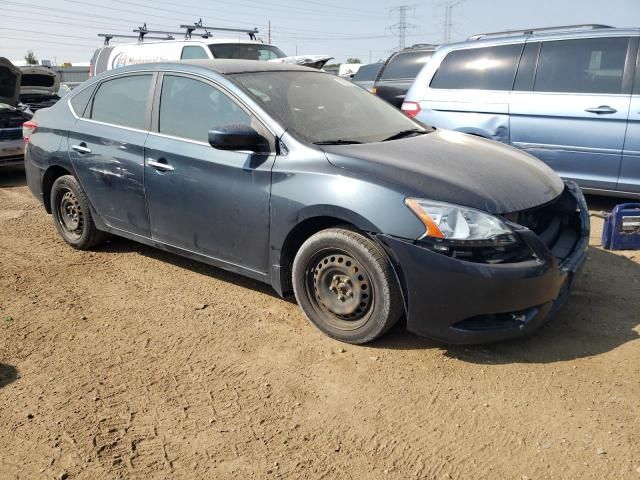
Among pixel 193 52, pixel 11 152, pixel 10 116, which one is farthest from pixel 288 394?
pixel 193 52

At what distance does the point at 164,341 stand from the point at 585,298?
2777 mm

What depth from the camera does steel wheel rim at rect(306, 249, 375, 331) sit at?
3.20 meters

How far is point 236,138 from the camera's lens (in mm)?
3420

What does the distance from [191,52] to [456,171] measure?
8.20 meters

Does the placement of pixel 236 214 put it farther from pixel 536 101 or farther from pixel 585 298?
pixel 536 101

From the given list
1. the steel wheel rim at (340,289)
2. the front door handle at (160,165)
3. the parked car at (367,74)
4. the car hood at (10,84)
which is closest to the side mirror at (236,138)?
the front door handle at (160,165)

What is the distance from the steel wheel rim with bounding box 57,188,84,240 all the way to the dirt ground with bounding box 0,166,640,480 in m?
0.99

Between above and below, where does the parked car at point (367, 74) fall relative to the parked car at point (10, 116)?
above

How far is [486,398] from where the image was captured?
9.16 feet

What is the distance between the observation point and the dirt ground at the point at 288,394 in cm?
240

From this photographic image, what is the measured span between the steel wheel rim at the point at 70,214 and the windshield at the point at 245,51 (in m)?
5.58

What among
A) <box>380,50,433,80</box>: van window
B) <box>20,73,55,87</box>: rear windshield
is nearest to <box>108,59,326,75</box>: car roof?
<box>380,50,433,80</box>: van window

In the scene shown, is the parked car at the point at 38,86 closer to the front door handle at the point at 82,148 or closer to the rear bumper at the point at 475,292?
the front door handle at the point at 82,148

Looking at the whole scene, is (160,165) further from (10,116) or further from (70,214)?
(10,116)
